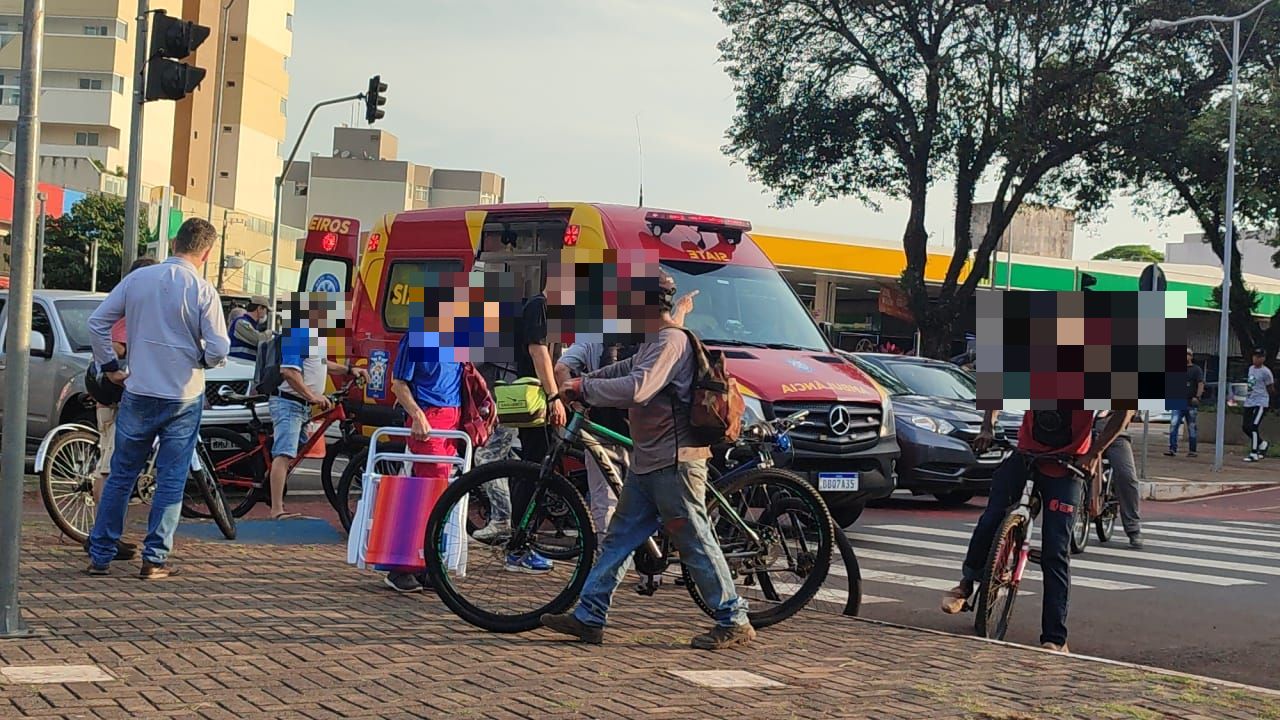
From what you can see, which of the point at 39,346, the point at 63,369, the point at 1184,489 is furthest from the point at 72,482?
the point at 1184,489

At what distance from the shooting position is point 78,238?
56.3m

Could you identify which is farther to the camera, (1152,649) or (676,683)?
(1152,649)

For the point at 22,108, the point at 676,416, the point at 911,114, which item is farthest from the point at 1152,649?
the point at 911,114

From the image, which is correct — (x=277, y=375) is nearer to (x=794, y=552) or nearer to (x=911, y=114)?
(x=794, y=552)

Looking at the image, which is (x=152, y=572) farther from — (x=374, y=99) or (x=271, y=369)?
(x=374, y=99)

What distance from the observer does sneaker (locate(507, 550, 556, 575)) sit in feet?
23.2

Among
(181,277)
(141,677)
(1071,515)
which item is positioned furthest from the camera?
(181,277)

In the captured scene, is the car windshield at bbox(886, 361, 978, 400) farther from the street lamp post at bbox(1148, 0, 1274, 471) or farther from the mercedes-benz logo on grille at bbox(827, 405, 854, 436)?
the street lamp post at bbox(1148, 0, 1274, 471)

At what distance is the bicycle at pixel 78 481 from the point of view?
9086 millimetres

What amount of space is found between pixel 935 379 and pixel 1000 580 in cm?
913

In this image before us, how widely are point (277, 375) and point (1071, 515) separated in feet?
19.7

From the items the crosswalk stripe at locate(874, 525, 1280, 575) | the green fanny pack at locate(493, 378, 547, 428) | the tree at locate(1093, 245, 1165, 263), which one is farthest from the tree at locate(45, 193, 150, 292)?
the tree at locate(1093, 245, 1165, 263)

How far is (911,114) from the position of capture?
3081 cm

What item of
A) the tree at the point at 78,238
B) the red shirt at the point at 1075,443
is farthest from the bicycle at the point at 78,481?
the tree at the point at 78,238
